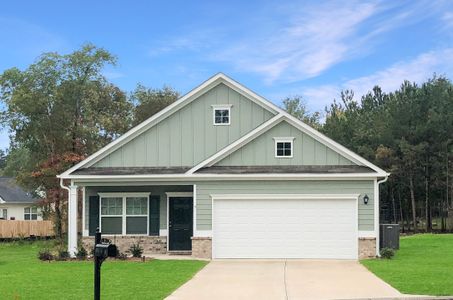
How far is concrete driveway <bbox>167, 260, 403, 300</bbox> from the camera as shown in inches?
481

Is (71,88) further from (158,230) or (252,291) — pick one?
(252,291)

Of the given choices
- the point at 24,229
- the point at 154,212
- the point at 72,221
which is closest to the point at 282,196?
the point at 154,212

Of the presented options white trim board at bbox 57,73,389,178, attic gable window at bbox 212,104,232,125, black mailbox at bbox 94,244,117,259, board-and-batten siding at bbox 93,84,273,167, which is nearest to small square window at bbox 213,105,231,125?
attic gable window at bbox 212,104,232,125

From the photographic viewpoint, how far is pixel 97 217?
23.3 meters

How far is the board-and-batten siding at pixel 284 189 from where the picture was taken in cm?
2070

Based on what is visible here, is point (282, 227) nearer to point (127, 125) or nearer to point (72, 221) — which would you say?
point (72, 221)

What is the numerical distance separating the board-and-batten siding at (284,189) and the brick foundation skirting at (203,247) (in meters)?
0.40

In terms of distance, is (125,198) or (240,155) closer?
(240,155)

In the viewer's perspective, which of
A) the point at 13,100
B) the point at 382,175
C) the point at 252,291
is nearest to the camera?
the point at 252,291

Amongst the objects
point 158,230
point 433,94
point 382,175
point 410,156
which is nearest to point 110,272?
point 158,230

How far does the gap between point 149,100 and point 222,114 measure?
87.7 ft

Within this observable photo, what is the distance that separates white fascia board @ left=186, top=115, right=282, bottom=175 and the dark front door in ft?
7.72

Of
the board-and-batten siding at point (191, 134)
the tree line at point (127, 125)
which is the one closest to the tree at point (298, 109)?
the tree line at point (127, 125)

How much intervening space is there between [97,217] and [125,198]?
4.09 feet
